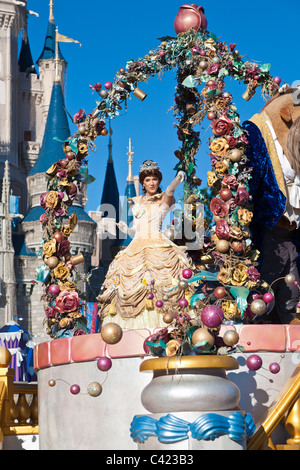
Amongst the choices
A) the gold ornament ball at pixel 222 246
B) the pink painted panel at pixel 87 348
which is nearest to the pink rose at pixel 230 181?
the gold ornament ball at pixel 222 246

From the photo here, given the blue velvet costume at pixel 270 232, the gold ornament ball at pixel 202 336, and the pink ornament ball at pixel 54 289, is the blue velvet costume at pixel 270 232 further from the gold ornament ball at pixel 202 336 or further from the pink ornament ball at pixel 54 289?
the gold ornament ball at pixel 202 336

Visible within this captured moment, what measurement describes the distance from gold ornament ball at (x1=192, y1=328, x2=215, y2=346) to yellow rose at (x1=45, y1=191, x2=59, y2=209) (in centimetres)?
295

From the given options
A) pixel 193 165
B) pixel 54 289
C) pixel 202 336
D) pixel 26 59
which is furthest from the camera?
pixel 26 59

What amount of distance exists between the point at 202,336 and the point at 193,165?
388 centimetres

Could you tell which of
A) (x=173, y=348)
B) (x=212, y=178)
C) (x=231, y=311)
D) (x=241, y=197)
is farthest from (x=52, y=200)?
(x=173, y=348)

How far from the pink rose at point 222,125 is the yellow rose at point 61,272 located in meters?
1.69

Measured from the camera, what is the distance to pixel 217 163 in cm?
581

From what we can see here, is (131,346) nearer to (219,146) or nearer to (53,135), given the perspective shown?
(219,146)

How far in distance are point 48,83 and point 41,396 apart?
36.0 meters

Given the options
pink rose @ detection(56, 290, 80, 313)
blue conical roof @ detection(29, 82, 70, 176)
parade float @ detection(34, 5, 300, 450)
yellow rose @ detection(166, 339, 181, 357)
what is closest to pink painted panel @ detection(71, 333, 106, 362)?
parade float @ detection(34, 5, 300, 450)

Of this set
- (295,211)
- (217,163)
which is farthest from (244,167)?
(295,211)

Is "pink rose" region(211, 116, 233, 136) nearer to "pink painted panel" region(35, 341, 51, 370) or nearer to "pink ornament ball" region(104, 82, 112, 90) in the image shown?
"pink ornament ball" region(104, 82, 112, 90)

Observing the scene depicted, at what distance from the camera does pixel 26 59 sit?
1642 inches

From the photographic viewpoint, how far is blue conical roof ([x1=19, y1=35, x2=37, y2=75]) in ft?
135
